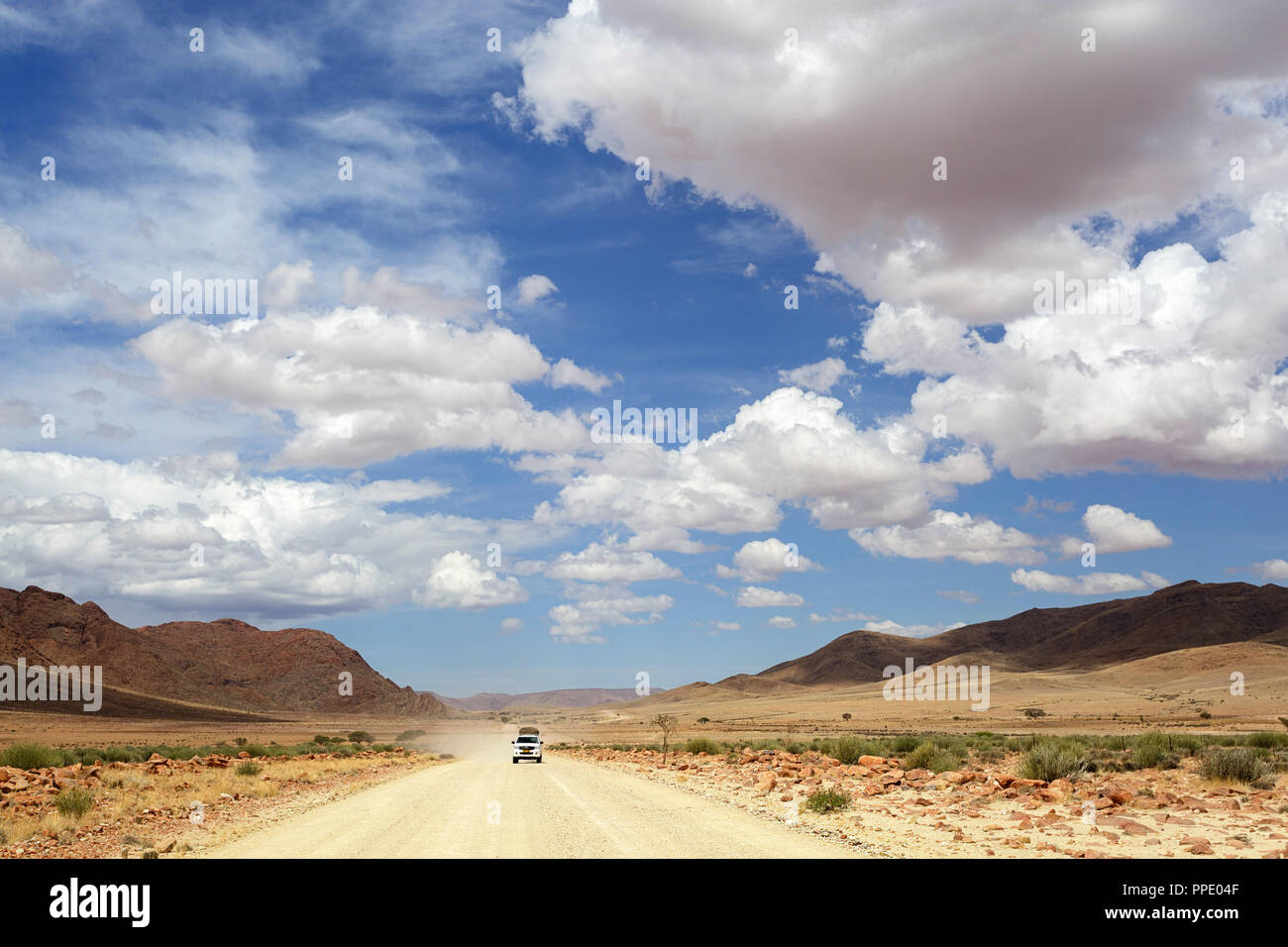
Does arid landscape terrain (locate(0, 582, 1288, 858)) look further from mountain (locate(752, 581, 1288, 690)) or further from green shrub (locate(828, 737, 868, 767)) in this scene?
mountain (locate(752, 581, 1288, 690))

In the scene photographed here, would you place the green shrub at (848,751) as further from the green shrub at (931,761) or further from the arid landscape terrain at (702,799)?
the green shrub at (931,761)

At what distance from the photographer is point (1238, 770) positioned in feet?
70.5

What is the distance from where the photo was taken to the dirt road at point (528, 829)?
12.9 m

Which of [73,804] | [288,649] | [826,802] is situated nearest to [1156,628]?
[288,649]

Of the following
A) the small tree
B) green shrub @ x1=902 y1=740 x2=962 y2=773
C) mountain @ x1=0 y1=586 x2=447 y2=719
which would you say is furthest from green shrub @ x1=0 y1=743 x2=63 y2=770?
mountain @ x1=0 y1=586 x2=447 y2=719

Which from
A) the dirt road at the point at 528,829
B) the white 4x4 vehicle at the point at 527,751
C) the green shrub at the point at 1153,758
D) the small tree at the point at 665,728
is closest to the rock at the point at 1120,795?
the dirt road at the point at 528,829

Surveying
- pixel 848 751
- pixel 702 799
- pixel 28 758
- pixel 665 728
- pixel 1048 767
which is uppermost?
pixel 1048 767

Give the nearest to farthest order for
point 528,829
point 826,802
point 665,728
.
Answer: point 528,829, point 826,802, point 665,728

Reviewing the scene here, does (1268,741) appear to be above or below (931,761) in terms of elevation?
below

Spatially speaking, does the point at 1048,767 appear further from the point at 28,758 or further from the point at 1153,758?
the point at 28,758

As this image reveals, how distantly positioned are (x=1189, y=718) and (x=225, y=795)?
7567 centimetres

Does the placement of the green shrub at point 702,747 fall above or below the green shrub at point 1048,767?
below

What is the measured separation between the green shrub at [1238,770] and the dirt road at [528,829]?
1207cm

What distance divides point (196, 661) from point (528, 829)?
168 metres
